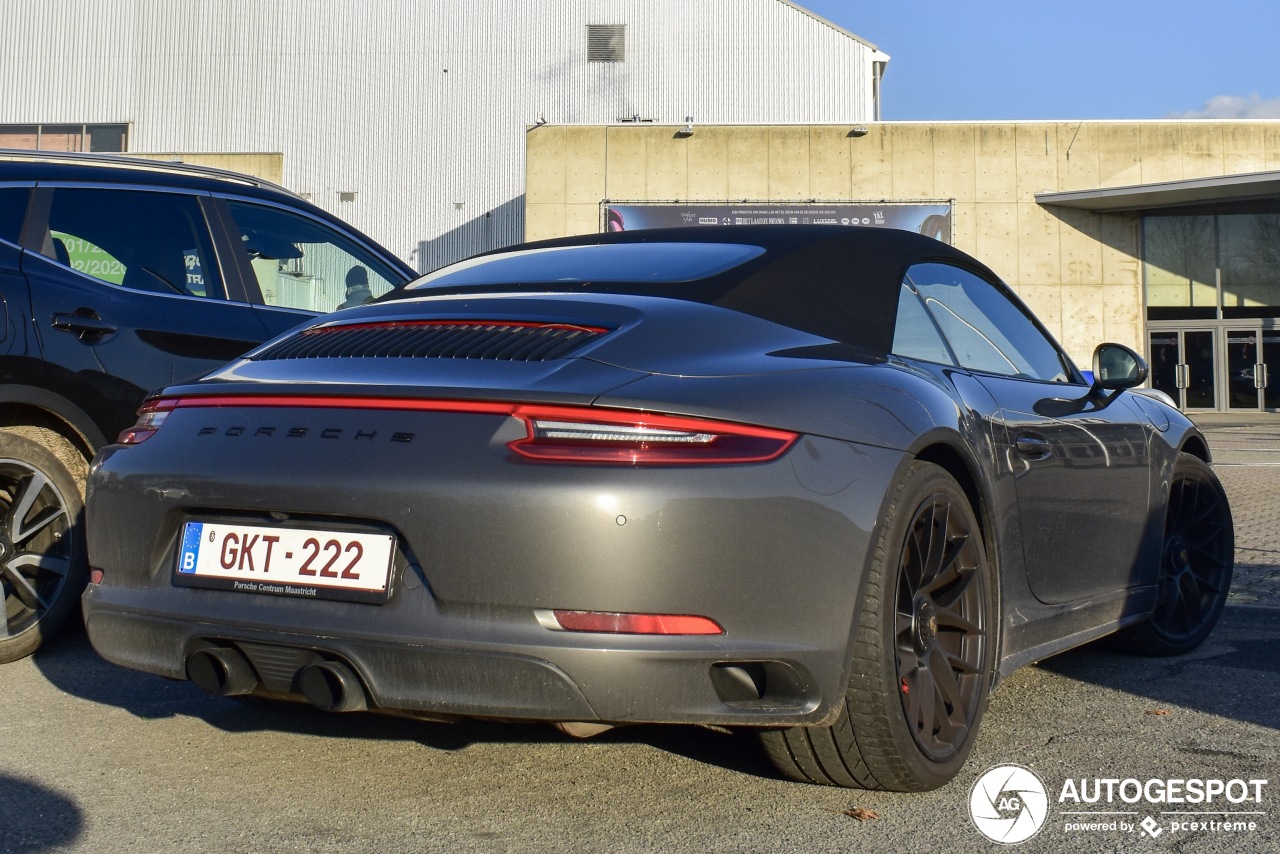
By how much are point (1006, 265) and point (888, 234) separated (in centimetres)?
2887

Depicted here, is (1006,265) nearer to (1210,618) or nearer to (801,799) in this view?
(1210,618)

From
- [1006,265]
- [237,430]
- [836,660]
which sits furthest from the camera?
[1006,265]

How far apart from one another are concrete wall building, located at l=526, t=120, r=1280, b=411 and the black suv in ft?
85.7

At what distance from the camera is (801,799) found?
2898mm

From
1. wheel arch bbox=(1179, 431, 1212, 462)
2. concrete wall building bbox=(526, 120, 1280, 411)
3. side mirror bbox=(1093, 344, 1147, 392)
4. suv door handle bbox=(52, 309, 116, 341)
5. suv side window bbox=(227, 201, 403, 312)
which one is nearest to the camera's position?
side mirror bbox=(1093, 344, 1147, 392)

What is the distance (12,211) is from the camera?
445 centimetres

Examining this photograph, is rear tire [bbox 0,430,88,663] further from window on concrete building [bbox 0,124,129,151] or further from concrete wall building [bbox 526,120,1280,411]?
window on concrete building [bbox 0,124,129,151]

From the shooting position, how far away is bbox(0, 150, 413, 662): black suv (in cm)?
431

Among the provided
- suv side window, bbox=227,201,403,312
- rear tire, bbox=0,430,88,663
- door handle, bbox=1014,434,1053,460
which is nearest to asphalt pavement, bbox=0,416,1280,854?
rear tire, bbox=0,430,88,663

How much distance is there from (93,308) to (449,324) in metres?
2.11

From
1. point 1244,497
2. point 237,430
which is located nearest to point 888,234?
point 237,430

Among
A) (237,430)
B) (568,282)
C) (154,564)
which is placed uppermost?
(568,282)

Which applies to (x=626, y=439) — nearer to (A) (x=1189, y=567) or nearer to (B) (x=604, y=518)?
(B) (x=604, y=518)

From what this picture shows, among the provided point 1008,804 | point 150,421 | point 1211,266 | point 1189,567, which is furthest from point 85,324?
point 1211,266
